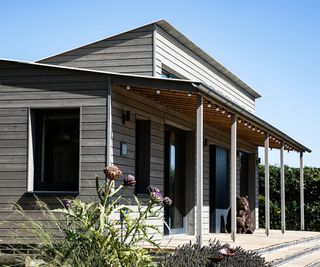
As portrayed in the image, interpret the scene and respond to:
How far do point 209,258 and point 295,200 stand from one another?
1614 centimetres

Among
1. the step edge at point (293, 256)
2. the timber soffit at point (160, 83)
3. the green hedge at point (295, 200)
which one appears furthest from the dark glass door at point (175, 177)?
the green hedge at point (295, 200)

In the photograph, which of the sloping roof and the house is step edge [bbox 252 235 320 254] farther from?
the sloping roof

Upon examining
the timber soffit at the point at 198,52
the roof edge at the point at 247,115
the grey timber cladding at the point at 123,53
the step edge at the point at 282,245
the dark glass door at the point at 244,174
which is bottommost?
the step edge at the point at 282,245

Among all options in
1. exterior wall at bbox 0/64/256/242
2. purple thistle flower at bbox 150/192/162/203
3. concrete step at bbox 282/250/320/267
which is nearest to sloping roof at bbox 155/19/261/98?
exterior wall at bbox 0/64/256/242

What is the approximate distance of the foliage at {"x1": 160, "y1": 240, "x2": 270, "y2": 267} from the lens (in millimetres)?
6688

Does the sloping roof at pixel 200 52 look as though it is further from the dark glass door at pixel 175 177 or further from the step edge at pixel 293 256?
the step edge at pixel 293 256

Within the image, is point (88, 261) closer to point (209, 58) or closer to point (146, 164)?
point (146, 164)

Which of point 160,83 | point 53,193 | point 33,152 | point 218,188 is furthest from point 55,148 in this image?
point 218,188

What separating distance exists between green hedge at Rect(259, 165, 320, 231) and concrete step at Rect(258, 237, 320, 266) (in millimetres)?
6329

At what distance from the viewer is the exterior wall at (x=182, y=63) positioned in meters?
13.6

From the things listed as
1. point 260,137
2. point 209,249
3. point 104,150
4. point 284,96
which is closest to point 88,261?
point 209,249

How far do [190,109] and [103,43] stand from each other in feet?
A: 7.75

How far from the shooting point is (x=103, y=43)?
13.8 m

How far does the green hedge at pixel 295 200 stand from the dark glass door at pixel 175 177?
872 centimetres
